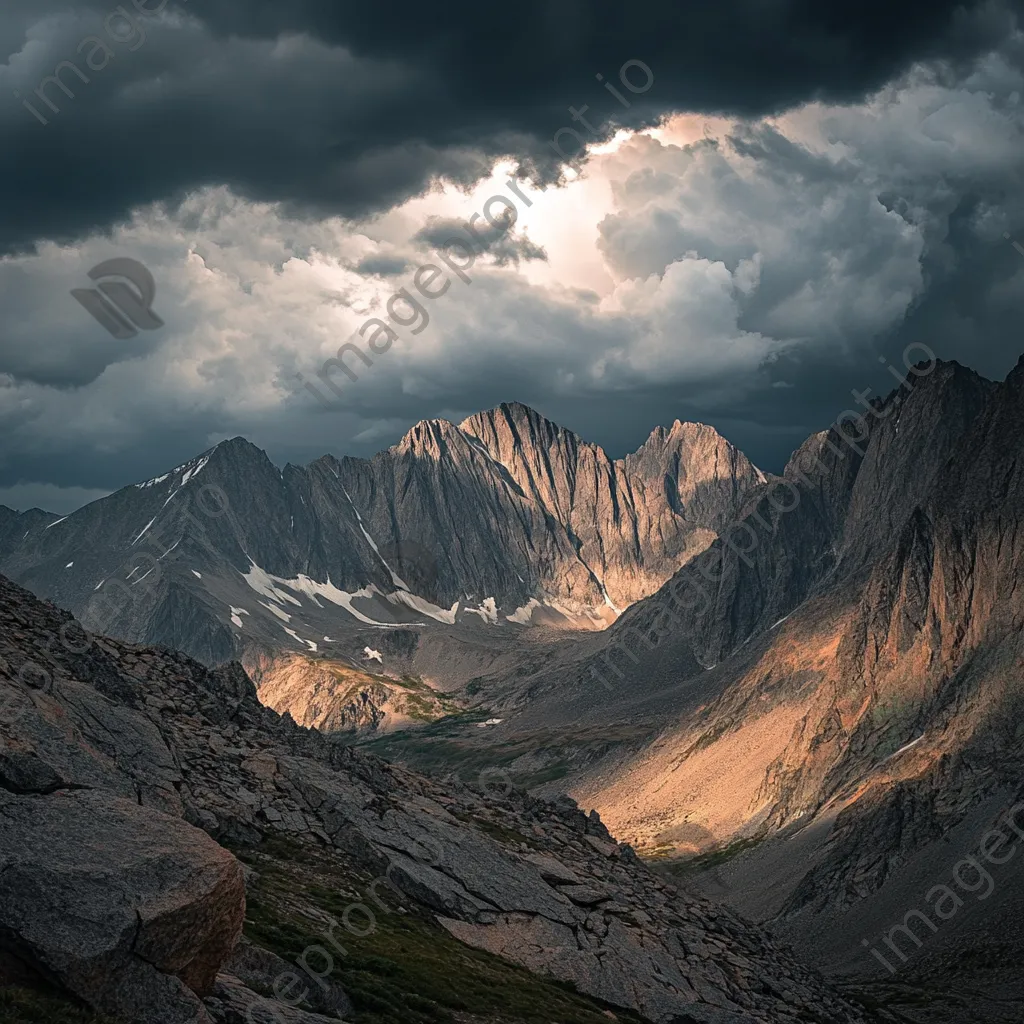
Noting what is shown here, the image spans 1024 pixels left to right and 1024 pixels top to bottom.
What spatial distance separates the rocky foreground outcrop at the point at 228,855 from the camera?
2370 cm

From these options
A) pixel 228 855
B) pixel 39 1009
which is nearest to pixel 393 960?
pixel 228 855

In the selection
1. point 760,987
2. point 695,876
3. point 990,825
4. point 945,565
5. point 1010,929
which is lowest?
point 695,876

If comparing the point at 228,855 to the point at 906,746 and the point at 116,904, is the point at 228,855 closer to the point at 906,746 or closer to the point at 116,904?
the point at 116,904

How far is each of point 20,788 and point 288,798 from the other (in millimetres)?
25370

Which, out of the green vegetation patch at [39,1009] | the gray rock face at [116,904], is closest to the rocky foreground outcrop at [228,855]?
the gray rock face at [116,904]

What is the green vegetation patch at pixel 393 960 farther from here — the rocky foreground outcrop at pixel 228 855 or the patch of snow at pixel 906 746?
the patch of snow at pixel 906 746

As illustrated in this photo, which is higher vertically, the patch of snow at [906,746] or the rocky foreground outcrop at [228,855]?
the patch of snow at [906,746]

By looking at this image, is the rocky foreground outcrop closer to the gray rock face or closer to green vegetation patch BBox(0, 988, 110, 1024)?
the gray rock face

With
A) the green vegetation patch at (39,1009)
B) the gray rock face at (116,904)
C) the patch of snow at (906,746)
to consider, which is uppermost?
the patch of snow at (906,746)

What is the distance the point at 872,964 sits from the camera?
374ft

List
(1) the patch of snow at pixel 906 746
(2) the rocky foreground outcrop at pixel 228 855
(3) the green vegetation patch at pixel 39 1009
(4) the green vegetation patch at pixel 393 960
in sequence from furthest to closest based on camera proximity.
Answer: (1) the patch of snow at pixel 906 746, (4) the green vegetation patch at pixel 393 960, (2) the rocky foreground outcrop at pixel 228 855, (3) the green vegetation patch at pixel 39 1009

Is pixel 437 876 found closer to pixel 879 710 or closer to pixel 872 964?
pixel 872 964

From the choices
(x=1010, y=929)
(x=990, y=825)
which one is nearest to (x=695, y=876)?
(x=990, y=825)

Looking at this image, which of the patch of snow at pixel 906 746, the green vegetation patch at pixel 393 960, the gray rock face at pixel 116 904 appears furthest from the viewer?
the patch of snow at pixel 906 746
